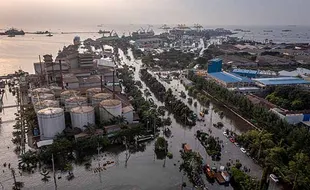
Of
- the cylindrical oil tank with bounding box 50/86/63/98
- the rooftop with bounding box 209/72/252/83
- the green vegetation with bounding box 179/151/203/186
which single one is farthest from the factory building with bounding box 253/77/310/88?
the cylindrical oil tank with bounding box 50/86/63/98

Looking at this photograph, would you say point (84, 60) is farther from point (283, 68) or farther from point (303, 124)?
point (283, 68)

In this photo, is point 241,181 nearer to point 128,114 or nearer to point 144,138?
point 144,138

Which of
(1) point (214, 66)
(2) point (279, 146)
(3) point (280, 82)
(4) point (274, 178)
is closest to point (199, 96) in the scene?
(1) point (214, 66)

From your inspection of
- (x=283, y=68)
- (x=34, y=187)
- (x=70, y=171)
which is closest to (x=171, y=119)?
(x=70, y=171)

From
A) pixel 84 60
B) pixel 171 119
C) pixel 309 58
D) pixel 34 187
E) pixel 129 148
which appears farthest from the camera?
pixel 309 58

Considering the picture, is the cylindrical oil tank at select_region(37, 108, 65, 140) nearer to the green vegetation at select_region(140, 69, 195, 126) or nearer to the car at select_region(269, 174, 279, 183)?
the green vegetation at select_region(140, 69, 195, 126)

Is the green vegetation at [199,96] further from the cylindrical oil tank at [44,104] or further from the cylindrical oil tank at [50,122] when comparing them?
→ the cylindrical oil tank at [50,122]

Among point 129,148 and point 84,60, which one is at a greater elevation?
point 84,60
